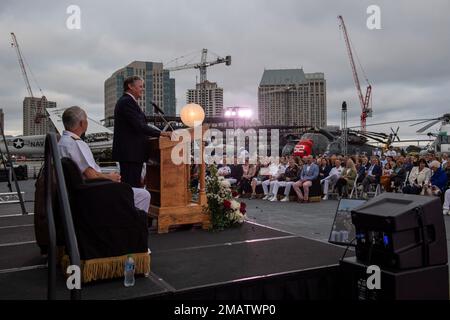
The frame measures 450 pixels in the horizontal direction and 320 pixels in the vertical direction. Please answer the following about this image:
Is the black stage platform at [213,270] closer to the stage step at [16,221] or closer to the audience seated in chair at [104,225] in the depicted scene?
the audience seated in chair at [104,225]

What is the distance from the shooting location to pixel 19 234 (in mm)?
5012

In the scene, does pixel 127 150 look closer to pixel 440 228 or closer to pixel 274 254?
pixel 274 254

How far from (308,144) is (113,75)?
44067 mm

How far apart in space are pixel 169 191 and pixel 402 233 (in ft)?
9.58

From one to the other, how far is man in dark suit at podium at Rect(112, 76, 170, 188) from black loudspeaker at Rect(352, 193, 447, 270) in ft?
8.13

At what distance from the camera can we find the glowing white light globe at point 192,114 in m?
5.13

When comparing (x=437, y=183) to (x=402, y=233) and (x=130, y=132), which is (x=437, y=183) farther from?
(x=130, y=132)

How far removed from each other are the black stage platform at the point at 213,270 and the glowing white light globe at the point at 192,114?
1539mm

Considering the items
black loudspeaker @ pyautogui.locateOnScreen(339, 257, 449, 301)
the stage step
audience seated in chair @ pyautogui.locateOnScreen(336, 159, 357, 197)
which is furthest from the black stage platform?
audience seated in chair @ pyautogui.locateOnScreen(336, 159, 357, 197)

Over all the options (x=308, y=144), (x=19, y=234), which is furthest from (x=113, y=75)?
(x=19, y=234)

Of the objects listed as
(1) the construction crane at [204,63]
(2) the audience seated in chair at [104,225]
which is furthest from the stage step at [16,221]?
(1) the construction crane at [204,63]

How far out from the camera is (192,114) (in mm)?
5164

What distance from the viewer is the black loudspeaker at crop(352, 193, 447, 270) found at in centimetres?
280

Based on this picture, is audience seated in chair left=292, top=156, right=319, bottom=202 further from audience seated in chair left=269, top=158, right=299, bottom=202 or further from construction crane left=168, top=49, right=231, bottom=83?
construction crane left=168, top=49, right=231, bottom=83
